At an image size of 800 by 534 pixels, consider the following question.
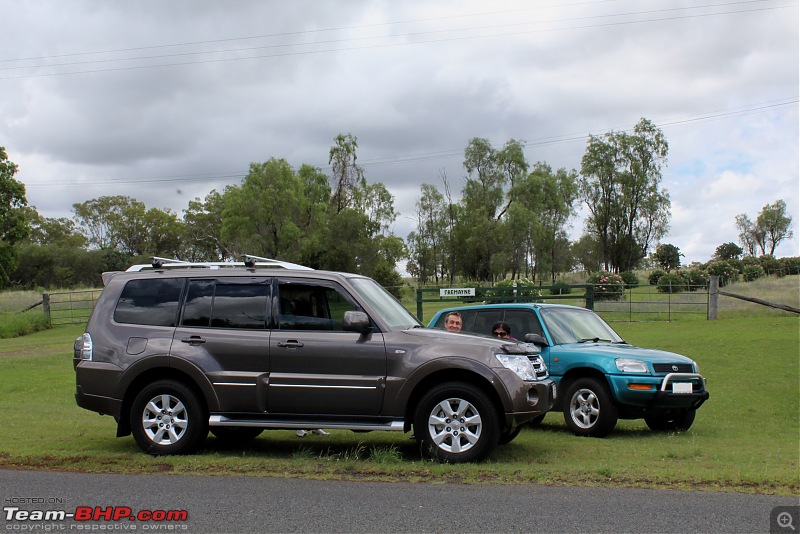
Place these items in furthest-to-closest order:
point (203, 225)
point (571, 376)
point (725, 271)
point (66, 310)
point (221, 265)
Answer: point (203, 225)
point (725, 271)
point (66, 310)
point (571, 376)
point (221, 265)

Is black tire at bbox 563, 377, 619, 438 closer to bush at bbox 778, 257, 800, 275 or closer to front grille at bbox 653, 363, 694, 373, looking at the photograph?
front grille at bbox 653, 363, 694, 373

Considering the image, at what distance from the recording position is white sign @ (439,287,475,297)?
26.0 metres

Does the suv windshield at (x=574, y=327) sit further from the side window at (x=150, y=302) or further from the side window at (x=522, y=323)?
the side window at (x=150, y=302)

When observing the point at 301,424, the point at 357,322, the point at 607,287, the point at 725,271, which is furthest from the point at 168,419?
the point at 725,271

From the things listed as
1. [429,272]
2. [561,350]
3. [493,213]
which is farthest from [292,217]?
[561,350]

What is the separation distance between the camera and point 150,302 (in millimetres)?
8688

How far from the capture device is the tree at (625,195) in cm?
7631

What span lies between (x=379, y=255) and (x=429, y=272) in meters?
25.2

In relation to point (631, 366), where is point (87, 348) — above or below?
above

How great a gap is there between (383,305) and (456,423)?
1678 mm

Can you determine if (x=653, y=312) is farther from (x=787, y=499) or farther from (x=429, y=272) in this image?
(x=429, y=272)

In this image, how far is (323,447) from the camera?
9008 mm

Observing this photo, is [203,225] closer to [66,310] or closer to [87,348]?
[66,310]

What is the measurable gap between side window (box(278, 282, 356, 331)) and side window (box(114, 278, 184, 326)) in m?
1.26
